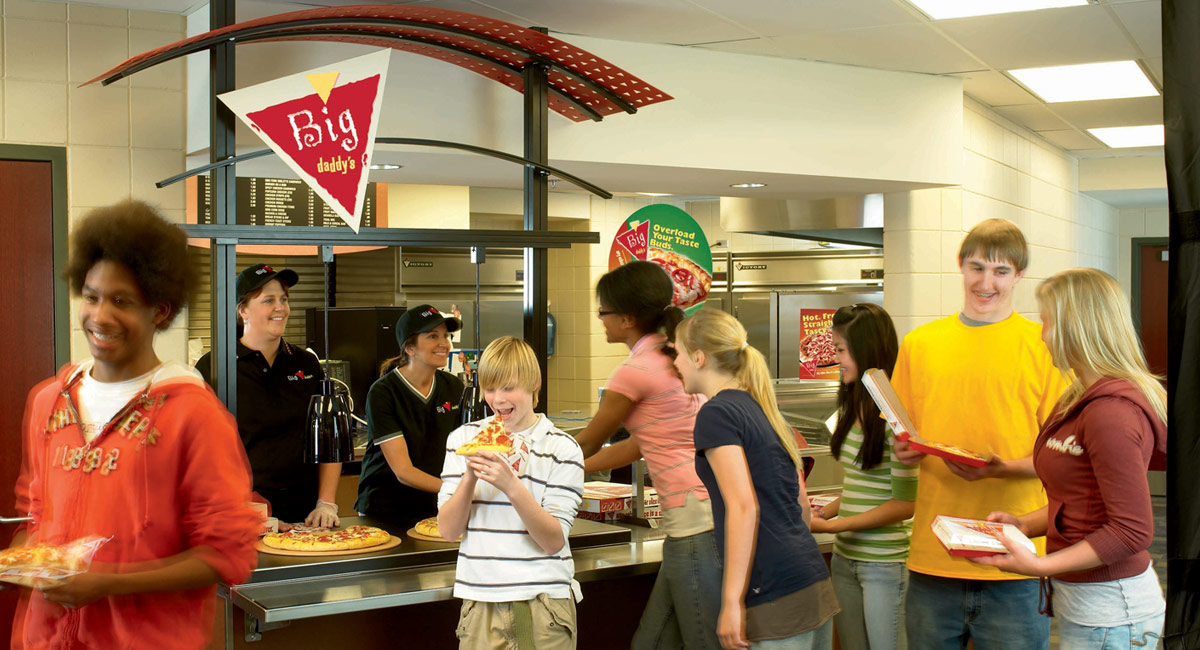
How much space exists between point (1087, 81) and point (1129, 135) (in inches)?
81.9

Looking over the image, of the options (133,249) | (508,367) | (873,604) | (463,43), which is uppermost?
(463,43)

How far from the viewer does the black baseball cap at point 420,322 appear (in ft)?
11.6

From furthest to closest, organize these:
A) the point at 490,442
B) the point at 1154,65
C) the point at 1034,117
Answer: the point at 1034,117 → the point at 1154,65 → the point at 490,442

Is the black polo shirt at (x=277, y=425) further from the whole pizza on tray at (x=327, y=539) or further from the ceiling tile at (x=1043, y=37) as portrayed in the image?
the ceiling tile at (x=1043, y=37)

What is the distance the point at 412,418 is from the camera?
3.53 m

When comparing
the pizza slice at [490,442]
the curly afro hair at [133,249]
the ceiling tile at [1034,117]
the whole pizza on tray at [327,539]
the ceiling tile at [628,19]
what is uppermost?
the ceiling tile at [1034,117]

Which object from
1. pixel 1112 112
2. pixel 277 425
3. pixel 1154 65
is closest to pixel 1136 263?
pixel 1112 112

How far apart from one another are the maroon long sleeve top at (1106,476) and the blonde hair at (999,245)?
0.62 metres

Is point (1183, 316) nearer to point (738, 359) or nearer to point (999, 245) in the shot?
point (738, 359)

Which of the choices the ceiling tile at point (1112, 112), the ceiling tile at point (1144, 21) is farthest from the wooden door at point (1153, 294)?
the ceiling tile at point (1144, 21)

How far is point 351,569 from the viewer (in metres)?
2.94

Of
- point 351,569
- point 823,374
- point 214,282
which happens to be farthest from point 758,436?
point 823,374

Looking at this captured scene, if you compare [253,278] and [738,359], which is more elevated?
[253,278]

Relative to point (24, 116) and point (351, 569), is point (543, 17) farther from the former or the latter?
point (351, 569)
